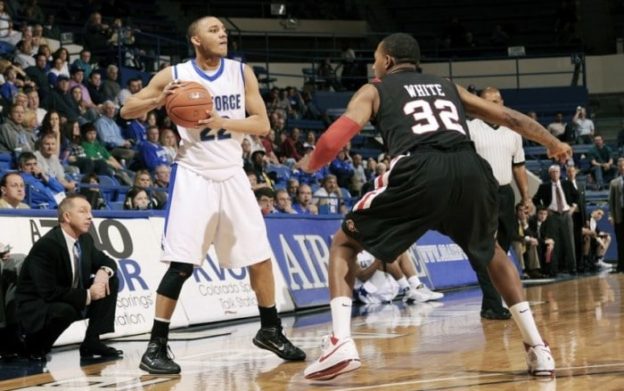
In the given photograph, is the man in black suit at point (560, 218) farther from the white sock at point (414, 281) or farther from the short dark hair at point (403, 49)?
the short dark hair at point (403, 49)

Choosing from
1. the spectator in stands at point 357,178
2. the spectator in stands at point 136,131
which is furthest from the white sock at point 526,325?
the spectator in stands at point 357,178

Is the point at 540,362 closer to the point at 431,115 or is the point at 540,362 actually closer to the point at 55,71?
the point at 431,115

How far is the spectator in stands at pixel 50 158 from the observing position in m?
11.9

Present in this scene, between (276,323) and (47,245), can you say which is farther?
(47,245)

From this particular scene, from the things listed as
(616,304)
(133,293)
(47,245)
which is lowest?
(616,304)

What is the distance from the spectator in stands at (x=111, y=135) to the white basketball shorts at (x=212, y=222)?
881 centimetres

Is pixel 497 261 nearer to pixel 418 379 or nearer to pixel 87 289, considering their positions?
pixel 418 379

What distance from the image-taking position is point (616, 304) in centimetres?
1015

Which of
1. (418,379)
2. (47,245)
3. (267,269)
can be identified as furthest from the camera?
(47,245)

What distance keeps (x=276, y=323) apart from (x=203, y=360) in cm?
54

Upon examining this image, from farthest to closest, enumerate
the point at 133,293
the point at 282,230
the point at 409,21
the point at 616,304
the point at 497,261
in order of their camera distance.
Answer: the point at 409,21 < the point at 282,230 < the point at 616,304 < the point at 133,293 < the point at 497,261

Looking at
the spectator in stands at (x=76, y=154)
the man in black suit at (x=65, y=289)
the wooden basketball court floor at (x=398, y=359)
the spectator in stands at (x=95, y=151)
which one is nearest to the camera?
the wooden basketball court floor at (x=398, y=359)

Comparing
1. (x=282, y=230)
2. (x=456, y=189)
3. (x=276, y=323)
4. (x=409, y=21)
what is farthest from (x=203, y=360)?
(x=409, y=21)

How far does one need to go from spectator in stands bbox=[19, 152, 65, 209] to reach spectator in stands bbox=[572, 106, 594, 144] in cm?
1578
